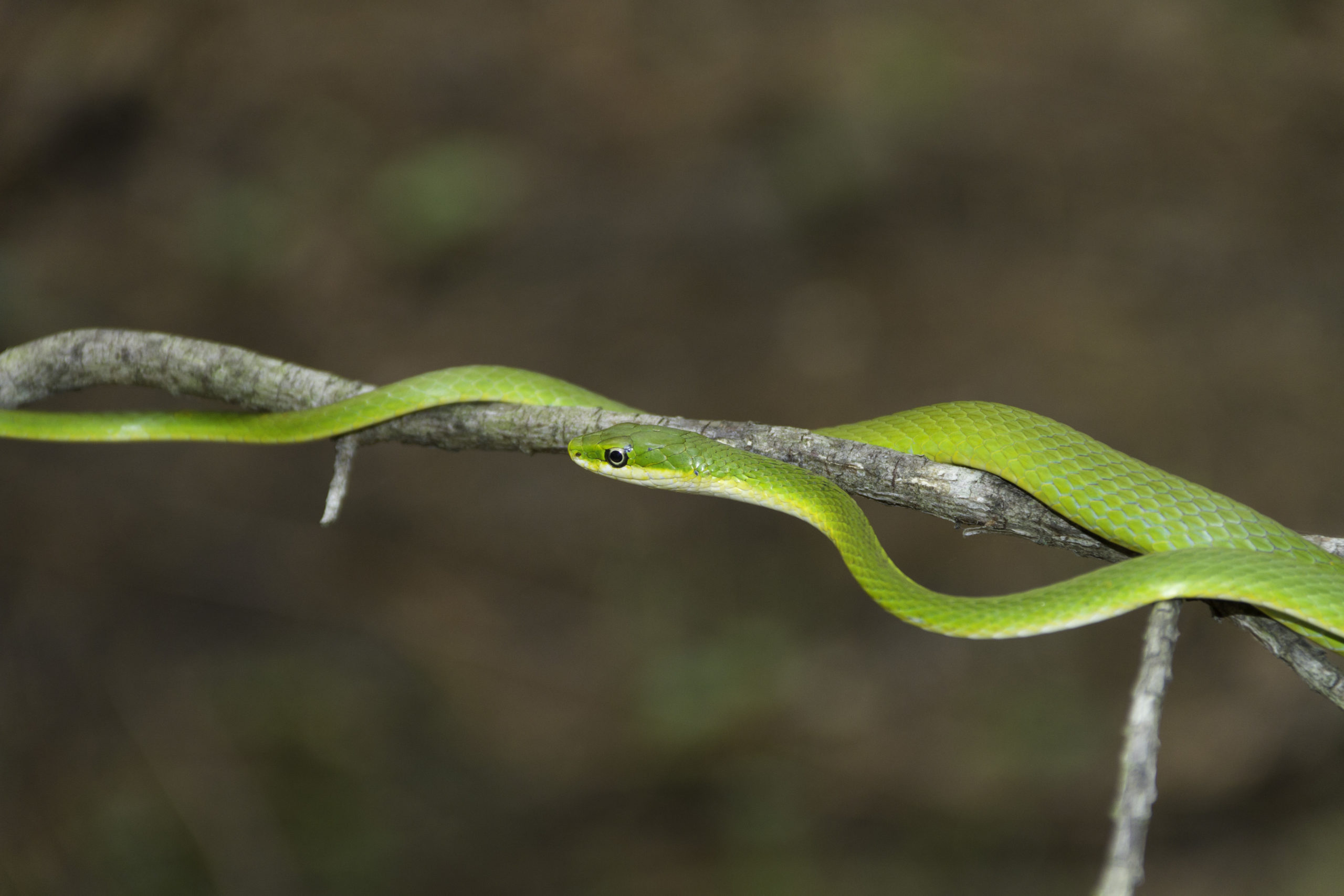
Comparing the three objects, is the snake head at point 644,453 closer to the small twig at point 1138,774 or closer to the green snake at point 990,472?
the green snake at point 990,472

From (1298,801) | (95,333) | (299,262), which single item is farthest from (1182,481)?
(299,262)

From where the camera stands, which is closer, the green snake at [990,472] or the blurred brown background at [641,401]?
the green snake at [990,472]

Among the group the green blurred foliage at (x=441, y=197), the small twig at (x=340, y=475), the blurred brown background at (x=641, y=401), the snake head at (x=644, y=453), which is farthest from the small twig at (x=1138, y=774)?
the green blurred foliage at (x=441, y=197)

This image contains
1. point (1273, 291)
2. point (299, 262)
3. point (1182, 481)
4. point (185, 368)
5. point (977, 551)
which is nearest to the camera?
point (1182, 481)

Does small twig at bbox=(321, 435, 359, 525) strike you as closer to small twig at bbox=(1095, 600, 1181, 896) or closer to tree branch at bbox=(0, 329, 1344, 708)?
tree branch at bbox=(0, 329, 1344, 708)

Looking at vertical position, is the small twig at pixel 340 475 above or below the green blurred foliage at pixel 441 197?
below

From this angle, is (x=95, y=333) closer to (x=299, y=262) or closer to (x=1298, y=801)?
(x=299, y=262)

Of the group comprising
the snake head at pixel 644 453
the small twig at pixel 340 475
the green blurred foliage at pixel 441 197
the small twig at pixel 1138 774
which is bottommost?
the small twig at pixel 1138 774
